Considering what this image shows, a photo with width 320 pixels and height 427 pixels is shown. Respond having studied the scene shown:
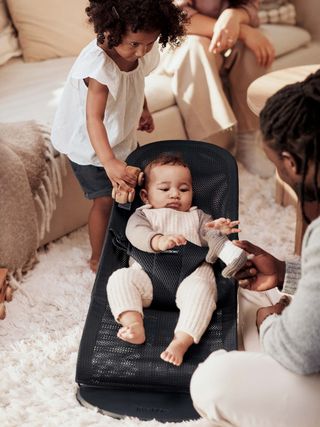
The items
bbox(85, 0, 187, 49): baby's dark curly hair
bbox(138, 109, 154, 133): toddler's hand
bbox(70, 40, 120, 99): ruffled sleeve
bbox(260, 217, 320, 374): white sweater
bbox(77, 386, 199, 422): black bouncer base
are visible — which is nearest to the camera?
bbox(260, 217, 320, 374): white sweater

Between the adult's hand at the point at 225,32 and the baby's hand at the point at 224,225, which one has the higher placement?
the adult's hand at the point at 225,32

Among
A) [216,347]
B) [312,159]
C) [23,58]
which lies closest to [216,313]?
[216,347]

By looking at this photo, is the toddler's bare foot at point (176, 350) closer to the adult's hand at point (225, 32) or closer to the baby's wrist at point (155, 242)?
the baby's wrist at point (155, 242)

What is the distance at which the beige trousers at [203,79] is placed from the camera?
7.99 ft

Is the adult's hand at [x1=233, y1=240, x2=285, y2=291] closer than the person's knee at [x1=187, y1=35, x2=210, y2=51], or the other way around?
the adult's hand at [x1=233, y1=240, x2=285, y2=291]

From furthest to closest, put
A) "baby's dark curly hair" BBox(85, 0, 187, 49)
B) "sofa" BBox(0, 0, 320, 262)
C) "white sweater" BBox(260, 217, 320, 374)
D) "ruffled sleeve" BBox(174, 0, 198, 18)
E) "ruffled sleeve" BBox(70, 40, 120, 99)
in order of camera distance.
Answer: "ruffled sleeve" BBox(174, 0, 198, 18), "sofa" BBox(0, 0, 320, 262), "ruffled sleeve" BBox(70, 40, 120, 99), "baby's dark curly hair" BBox(85, 0, 187, 49), "white sweater" BBox(260, 217, 320, 374)

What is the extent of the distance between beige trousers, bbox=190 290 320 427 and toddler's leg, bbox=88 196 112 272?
2.59 feet

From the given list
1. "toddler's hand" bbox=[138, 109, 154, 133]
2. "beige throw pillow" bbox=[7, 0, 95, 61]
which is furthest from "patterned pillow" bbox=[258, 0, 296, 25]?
"toddler's hand" bbox=[138, 109, 154, 133]

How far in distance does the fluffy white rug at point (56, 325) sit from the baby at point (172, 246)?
21 centimetres

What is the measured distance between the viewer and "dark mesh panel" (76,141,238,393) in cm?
153

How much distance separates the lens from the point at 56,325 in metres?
1.87

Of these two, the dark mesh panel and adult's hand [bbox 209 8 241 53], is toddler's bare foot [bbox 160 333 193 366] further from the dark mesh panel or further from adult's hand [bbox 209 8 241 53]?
adult's hand [bbox 209 8 241 53]

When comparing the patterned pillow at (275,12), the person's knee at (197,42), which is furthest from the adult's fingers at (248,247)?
the patterned pillow at (275,12)

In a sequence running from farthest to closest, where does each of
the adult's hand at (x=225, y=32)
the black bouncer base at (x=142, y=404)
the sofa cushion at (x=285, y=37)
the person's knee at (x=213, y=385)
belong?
the sofa cushion at (x=285, y=37) < the adult's hand at (x=225, y=32) < the black bouncer base at (x=142, y=404) < the person's knee at (x=213, y=385)
